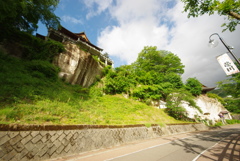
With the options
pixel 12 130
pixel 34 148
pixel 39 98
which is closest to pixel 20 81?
pixel 39 98

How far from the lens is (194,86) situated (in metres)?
28.7

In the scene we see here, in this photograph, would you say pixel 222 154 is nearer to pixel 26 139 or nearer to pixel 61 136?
pixel 61 136

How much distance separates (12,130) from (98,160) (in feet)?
12.5

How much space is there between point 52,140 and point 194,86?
35.0m

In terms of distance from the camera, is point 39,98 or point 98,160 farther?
point 39,98

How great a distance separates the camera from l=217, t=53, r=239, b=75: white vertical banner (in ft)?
15.0

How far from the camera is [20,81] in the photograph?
7840 millimetres

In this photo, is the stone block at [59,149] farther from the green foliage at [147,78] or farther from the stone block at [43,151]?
the green foliage at [147,78]

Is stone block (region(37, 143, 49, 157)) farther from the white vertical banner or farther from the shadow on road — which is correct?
the white vertical banner

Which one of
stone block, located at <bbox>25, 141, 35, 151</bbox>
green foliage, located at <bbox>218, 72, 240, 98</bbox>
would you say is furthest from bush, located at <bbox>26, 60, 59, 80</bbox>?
green foliage, located at <bbox>218, 72, 240, 98</bbox>

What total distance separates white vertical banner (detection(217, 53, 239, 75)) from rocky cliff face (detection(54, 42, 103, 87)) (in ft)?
51.1

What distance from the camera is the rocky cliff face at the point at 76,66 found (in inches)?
556

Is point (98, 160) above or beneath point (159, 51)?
beneath

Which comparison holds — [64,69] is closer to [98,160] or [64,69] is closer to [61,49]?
[61,49]
